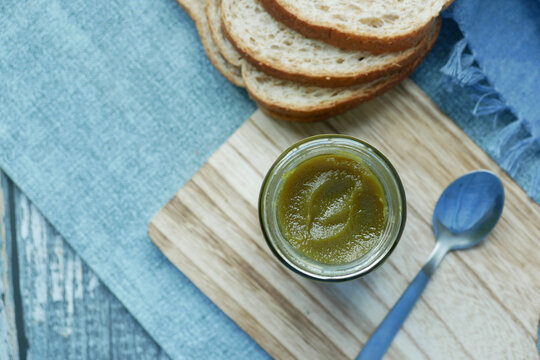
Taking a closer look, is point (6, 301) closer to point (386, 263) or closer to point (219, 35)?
point (219, 35)

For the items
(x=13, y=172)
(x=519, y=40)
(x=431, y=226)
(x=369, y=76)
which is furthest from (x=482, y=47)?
(x=13, y=172)

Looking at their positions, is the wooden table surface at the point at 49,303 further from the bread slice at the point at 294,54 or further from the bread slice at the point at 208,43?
the bread slice at the point at 294,54

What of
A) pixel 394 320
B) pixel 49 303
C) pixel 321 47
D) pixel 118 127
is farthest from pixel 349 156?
pixel 49 303

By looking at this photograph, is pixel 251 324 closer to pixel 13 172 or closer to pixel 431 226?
pixel 431 226

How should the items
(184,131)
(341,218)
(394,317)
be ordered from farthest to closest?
(184,131) < (394,317) < (341,218)

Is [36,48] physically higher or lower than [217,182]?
higher

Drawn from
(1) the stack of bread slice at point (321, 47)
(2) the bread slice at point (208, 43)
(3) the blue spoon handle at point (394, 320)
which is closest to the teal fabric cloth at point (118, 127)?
(2) the bread slice at point (208, 43)
